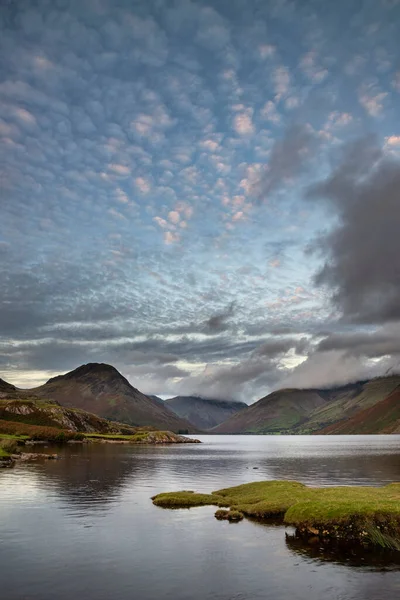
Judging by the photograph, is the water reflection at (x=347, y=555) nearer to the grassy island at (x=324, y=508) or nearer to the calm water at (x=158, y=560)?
the calm water at (x=158, y=560)

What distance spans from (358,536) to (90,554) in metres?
25.1

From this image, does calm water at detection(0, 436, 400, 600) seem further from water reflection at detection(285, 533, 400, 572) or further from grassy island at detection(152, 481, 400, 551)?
grassy island at detection(152, 481, 400, 551)

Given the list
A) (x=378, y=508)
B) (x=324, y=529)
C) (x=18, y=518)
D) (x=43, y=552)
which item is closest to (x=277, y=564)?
(x=324, y=529)

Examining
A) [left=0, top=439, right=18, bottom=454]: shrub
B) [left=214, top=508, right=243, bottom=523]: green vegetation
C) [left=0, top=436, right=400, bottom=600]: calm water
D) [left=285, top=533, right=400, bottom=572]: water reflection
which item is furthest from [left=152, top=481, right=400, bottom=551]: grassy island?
[left=0, top=439, right=18, bottom=454]: shrub

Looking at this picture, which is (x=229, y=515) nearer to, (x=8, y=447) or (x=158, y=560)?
(x=158, y=560)

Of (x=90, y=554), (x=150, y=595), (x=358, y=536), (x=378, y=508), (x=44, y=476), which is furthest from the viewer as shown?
(x=44, y=476)

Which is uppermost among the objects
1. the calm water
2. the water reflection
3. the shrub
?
the shrub

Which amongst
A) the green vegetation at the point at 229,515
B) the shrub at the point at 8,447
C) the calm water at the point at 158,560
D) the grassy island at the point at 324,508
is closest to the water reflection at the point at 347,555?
the calm water at the point at 158,560

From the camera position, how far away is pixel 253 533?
4784 centimetres

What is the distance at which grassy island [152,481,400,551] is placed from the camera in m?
44.0

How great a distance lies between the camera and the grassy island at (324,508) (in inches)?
1732

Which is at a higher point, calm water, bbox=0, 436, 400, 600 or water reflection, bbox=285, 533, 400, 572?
calm water, bbox=0, 436, 400, 600

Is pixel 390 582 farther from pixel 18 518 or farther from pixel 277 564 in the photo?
pixel 18 518

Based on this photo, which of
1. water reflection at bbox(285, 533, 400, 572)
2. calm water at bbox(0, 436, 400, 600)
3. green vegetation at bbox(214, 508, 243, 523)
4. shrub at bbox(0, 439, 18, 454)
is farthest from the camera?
shrub at bbox(0, 439, 18, 454)
